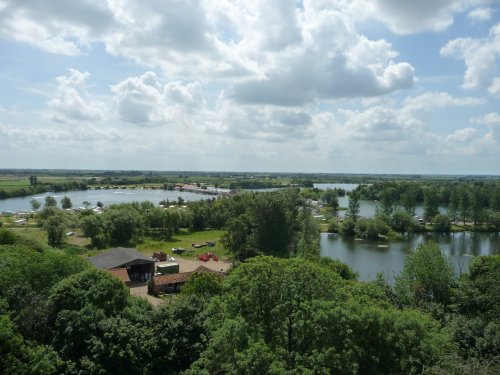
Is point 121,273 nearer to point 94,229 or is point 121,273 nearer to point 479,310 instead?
point 94,229

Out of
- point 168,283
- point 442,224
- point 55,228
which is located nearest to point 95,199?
point 55,228

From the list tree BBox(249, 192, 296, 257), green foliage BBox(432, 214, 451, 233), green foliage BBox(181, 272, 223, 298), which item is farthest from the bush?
green foliage BBox(432, 214, 451, 233)

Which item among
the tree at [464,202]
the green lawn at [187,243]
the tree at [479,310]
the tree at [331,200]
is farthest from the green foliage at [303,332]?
the tree at [331,200]

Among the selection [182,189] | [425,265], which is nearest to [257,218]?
[425,265]

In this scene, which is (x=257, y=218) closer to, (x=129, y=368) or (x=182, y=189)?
(x=129, y=368)

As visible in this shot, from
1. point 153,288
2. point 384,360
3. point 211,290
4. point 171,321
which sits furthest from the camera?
point 153,288

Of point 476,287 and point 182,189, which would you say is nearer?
point 476,287
